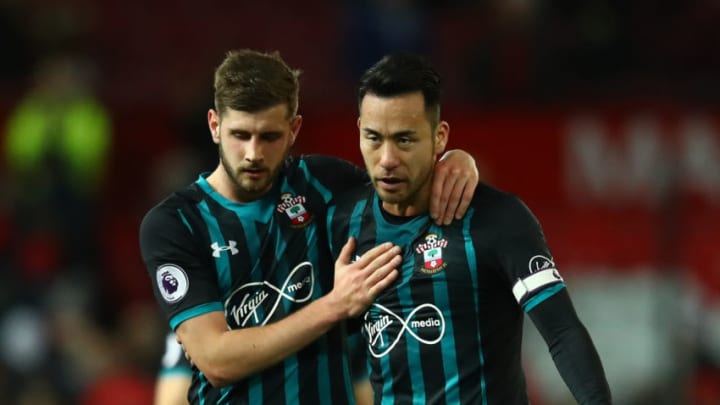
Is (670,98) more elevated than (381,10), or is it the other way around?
(381,10)

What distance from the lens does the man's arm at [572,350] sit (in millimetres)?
4027

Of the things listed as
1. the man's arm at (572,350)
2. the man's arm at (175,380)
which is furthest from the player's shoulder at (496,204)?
the man's arm at (175,380)

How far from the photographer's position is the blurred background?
9828 mm

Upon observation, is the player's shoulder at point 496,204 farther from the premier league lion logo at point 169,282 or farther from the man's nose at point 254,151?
the premier league lion logo at point 169,282

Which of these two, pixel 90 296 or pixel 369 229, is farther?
pixel 90 296

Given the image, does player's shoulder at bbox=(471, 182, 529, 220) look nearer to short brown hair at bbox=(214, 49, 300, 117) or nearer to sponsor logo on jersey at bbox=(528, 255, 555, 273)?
sponsor logo on jersey at bbox=(528, 255, 555, 273)

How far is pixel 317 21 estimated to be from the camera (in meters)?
12.4

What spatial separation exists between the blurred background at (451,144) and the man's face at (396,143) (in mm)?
5085

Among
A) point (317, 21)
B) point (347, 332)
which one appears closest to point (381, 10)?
point (317, 21)

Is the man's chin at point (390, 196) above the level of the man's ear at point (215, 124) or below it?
below

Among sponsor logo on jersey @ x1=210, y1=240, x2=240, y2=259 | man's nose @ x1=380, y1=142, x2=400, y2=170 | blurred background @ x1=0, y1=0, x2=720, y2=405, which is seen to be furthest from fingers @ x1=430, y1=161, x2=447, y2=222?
blurred background @ x1=0, y1=0, x2=720, y2=405

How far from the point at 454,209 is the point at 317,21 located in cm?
824

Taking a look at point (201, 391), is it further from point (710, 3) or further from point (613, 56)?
point (710, 3)

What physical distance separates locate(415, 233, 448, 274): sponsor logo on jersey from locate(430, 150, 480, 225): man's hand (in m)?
0.06
